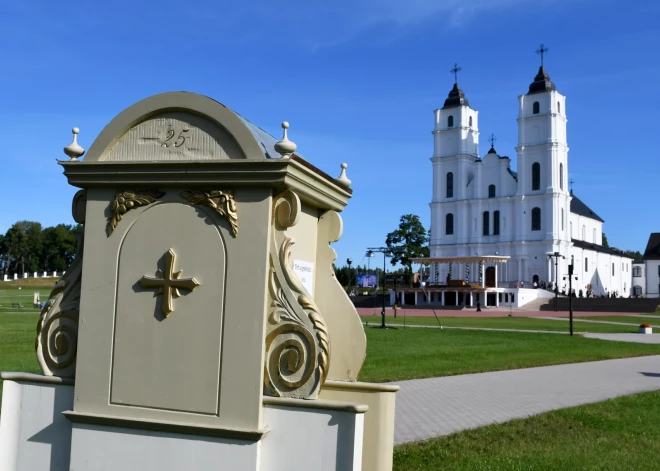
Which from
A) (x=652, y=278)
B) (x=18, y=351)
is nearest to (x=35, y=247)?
(x=652, y=278)

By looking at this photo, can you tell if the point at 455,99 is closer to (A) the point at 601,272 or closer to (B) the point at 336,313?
(A) the point at 601,272

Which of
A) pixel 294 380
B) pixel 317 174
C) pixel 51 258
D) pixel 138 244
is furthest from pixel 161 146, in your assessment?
pixel 51 258

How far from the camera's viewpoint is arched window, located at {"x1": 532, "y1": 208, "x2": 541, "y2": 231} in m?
84.0

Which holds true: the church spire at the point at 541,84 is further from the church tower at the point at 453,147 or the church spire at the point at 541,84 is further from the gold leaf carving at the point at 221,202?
the gold leaf carving at the point at 221,202

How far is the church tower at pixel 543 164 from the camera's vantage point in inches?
3255

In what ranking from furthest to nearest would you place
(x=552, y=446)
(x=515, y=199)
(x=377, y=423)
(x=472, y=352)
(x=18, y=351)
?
(x=515, y=199), (x=472, y=352), (x=18, y=351), (x=552, y=446), (x=377, y=423)

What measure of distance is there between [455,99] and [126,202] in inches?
3623

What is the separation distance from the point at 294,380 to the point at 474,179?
8907cm

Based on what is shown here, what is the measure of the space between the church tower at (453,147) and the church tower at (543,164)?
724cm

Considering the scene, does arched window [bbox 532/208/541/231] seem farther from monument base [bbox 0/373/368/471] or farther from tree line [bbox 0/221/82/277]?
monument base [bbox 0/373/368/471]

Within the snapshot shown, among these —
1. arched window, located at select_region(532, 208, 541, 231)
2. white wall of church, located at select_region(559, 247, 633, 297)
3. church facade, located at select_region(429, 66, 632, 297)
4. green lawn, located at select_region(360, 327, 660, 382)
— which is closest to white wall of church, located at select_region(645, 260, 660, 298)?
white wall of church, located at select_region(559, 247, 633, 297)

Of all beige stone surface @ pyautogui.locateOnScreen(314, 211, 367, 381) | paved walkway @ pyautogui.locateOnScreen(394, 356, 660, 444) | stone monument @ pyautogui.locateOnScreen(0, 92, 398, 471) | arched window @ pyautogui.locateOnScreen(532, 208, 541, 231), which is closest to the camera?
stone monument @ pyautogui.locateOnScreen(0, 92, 398, 471)

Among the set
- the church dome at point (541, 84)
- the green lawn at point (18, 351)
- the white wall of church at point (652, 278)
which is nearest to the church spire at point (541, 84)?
the church dome at point (541, 84)

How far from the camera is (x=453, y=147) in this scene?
91.1 m
